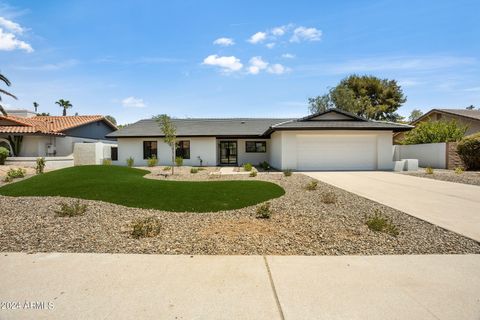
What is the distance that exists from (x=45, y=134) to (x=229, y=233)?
80.5ft

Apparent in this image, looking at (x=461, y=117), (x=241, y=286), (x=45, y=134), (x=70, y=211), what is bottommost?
(x=241, y=286)

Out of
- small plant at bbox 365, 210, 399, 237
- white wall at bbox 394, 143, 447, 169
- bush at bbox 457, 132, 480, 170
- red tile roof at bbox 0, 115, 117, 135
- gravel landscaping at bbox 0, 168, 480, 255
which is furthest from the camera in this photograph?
red tile roof at bbox 0, 115, 117, 135

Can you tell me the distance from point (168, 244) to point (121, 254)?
0.81m

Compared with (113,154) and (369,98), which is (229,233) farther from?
(369,98)

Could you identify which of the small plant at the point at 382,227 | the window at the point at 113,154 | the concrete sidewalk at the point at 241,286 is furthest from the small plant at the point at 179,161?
the small plant at the point at 382,227

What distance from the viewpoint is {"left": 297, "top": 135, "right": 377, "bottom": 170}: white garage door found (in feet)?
66.8

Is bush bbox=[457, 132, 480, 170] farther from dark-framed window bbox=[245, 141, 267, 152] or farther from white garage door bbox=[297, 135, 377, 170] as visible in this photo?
dark-framed window bbox=[245, 141, 267, 152]

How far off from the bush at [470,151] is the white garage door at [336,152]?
19.1 feet

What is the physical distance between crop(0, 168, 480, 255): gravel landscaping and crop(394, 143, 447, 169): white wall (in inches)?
702

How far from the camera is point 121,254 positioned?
4719 mm

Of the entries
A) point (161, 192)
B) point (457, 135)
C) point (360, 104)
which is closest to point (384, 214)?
point (161, 192)

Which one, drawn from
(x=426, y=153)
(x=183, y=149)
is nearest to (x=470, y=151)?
(x=426, y=153)

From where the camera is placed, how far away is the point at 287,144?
20109 mm

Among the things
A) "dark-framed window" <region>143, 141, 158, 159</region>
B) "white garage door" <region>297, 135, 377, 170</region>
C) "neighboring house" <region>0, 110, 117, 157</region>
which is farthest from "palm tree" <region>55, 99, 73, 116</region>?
"white garage door" <region>297, 135, 377, 170</region>
